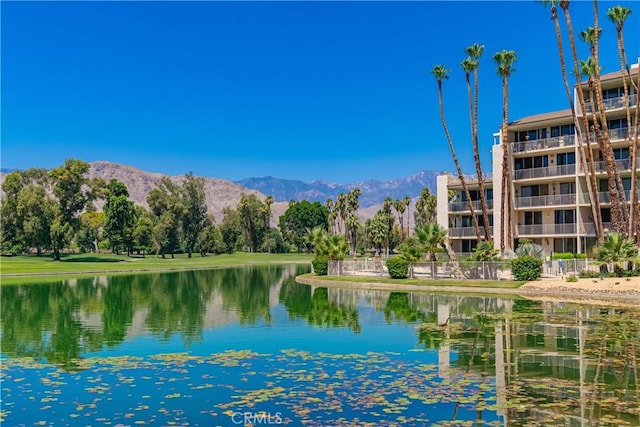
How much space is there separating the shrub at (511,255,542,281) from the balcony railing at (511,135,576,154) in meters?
19.8

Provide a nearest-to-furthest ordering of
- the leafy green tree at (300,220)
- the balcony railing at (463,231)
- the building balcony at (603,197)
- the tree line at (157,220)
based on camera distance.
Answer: the building balcony at (603,197), the balcony railing at (463,231), the tree line at (157,220), the leafy green tree at (300,220)

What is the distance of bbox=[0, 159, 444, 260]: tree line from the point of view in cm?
9300

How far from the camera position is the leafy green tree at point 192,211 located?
124 meters

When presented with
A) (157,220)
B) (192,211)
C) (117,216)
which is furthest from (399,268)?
(157,220)

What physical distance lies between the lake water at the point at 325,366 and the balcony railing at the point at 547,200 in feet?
86.0

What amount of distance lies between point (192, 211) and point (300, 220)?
31.4 meters

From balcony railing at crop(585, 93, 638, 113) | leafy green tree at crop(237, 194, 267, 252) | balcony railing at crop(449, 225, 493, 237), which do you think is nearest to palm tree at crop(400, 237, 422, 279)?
balcony railing at crop(449, 225, 493, 237)

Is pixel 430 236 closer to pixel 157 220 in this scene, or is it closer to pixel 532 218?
pixel 532 218

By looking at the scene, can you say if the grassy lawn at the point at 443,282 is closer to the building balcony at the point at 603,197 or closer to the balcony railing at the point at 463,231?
the building balcony at the point at 603,197

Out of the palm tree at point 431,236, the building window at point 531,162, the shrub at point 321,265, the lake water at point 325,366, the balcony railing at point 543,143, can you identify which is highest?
the balcony railing at point 543,143

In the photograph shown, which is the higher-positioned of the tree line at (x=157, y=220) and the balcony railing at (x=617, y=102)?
the balcony railing at (x=617, y=102)

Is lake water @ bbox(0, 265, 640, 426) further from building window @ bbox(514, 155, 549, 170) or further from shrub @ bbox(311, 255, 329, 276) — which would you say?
building window @ bbox(514, 155, 549, 170)

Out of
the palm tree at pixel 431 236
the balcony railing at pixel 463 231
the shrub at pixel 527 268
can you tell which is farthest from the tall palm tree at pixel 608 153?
the balcony railing at pixel 463 231

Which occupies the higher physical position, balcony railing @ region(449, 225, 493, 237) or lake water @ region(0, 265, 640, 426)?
balcony railing @ region(449, 225, 493, 237)
